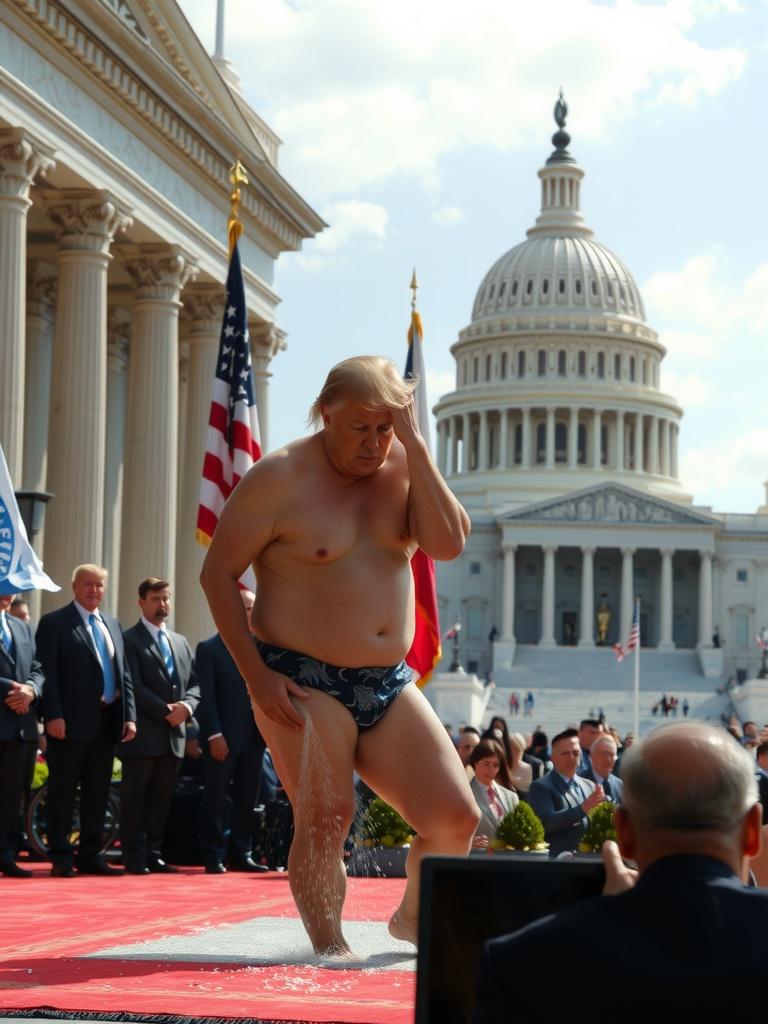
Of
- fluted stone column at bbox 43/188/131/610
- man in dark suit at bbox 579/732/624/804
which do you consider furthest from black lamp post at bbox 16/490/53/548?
fluted stone column at bbox 43/188/131/610

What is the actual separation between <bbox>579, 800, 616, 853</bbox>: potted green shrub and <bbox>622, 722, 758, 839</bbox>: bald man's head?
958 cm

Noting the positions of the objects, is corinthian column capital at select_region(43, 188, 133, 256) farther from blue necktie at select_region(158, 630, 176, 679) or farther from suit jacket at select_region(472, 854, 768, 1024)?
suit jacket at select_region(472, 854, 768, 1024)

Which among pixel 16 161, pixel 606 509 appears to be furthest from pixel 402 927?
pixel 606 509

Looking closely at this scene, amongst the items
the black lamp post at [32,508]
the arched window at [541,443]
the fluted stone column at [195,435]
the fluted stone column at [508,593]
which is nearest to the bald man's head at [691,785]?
the black lamp post at [32,508]

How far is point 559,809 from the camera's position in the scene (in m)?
13.3

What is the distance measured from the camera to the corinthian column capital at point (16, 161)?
87.8ft

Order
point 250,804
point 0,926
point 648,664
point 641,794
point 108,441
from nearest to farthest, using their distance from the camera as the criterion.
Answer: point 641,794 → point 0,926 → point 250,804 → point 108,441 → point 648,664

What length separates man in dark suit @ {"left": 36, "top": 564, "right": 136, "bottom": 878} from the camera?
13555mm

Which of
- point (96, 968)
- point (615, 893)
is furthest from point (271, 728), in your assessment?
point (615, 893)

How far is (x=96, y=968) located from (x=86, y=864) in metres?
7.42

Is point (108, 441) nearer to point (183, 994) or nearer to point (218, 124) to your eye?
point (218, 124)

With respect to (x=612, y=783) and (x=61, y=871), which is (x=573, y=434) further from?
Result: (x=61, y=871)

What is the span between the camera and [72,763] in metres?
13.8

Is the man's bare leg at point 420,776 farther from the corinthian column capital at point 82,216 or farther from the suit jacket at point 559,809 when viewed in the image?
the corinthian column capital at point 82,216
